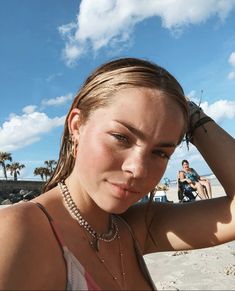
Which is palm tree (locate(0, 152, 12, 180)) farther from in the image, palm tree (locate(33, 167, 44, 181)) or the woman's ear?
the woman's ear

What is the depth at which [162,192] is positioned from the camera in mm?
14109

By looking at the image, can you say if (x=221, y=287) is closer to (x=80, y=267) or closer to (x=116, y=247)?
(x=116, y=247)

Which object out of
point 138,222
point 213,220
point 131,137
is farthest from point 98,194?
point 213,220

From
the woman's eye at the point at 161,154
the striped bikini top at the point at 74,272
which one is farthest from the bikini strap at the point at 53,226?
the woman's eye at the point at 161,154

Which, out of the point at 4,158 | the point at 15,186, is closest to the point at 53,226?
the point at 15,186

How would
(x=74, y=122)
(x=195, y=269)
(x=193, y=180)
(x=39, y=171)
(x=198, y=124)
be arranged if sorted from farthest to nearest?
(x=39, y=171), (x=193, y=180), (x=195, y=269), (x=198, y=124), (x=74, y=122)

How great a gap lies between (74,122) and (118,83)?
315 mm

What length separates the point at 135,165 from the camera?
59.6 inches

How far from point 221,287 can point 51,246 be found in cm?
332

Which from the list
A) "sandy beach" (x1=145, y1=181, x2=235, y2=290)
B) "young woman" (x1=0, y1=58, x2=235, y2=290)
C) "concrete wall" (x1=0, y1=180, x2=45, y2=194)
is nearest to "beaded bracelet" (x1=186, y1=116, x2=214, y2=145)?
→ "young woman" (x1=0, y1=58, x2=235, y2=290)

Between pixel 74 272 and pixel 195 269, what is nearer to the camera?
pixel 74 272

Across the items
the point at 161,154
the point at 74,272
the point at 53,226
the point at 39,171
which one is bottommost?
the point at 74,272

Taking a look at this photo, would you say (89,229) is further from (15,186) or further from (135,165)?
(15,186)

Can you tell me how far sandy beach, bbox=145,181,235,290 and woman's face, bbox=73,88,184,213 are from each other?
2.95 metres
